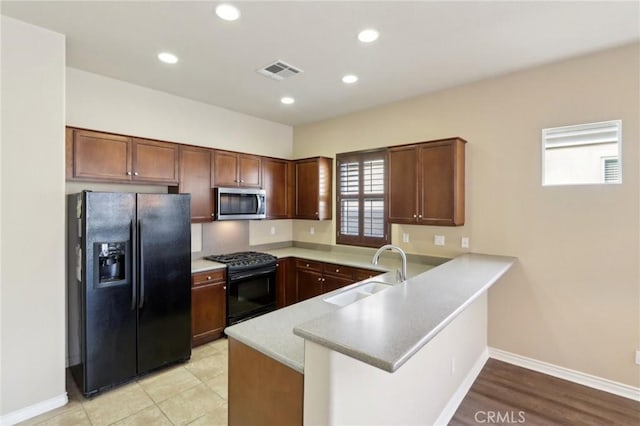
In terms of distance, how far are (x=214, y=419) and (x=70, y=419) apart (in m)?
1.08

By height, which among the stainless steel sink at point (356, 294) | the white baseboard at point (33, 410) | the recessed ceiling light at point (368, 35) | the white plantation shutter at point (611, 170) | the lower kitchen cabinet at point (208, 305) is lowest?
the white baseboard at point (33, 410)

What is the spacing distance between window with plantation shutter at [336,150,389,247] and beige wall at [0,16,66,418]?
2999 millimetres

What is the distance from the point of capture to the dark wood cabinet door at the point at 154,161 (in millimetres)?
3215

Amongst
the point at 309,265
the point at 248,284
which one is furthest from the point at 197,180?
the point at 309,265

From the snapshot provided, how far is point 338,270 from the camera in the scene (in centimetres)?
389

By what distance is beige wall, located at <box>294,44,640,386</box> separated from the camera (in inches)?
103

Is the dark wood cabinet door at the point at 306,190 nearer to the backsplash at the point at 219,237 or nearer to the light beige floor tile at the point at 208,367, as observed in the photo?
the backsplash at the point at 219,237

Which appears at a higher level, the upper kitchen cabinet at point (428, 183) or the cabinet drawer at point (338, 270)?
the upper kitchen cabinet at point (428, 183)

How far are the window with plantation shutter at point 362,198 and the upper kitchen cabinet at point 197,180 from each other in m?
1.71

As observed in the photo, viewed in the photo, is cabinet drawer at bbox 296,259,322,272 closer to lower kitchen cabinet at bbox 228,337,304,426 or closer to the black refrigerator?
the black refrigerator

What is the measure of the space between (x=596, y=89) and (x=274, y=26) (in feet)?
9.29

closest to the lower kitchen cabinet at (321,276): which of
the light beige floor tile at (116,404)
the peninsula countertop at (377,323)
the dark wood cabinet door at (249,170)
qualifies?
the dark wood cabinet door at (249,170)

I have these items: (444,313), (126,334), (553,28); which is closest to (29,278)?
(126,334)

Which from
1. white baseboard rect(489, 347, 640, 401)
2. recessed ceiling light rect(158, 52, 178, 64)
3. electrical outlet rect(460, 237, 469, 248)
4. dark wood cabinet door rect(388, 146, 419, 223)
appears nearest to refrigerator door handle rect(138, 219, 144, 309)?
A: recessed ceiling light rect(158, 52, 178, 64)
